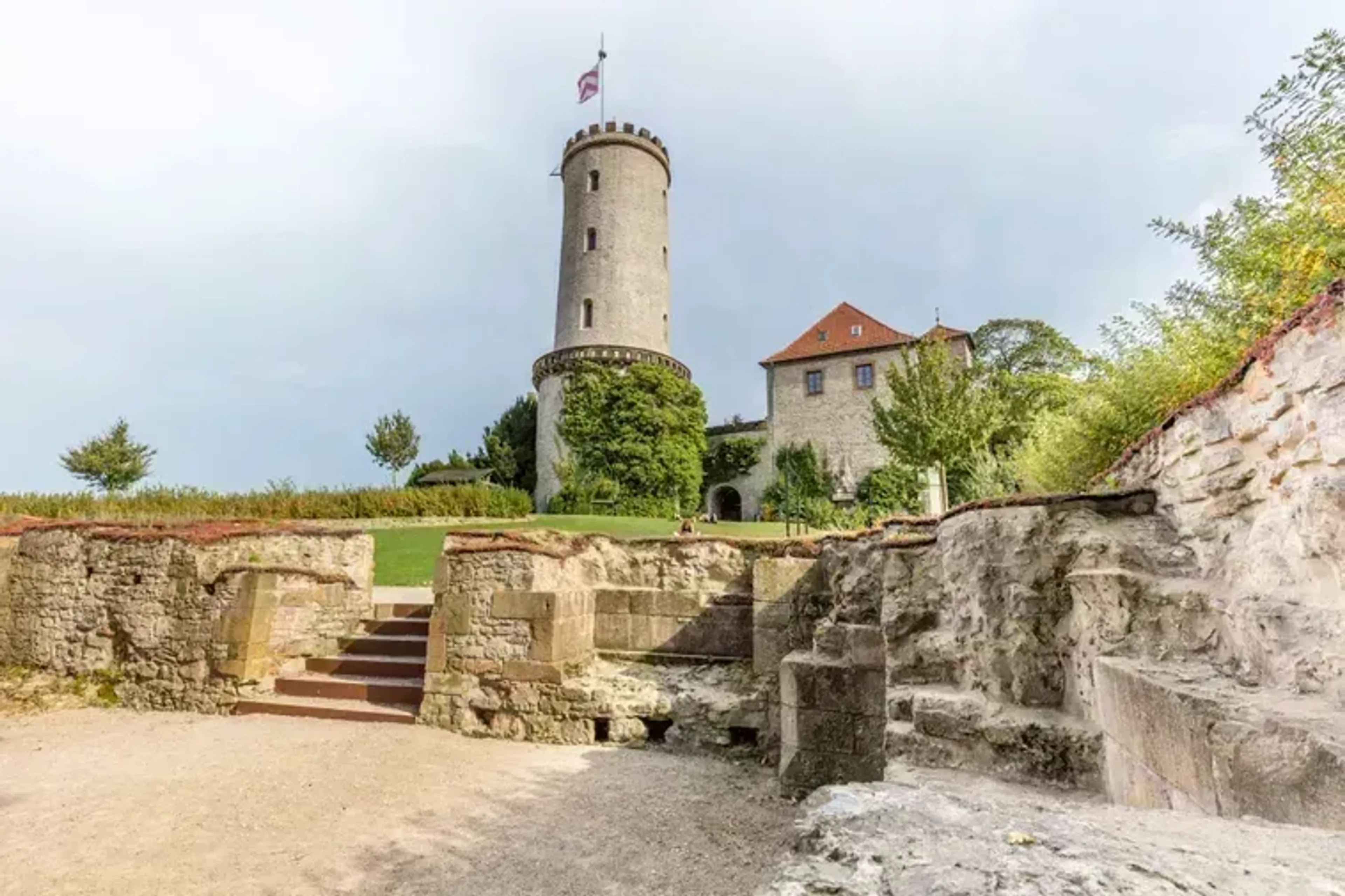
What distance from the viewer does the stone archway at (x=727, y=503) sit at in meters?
33.2

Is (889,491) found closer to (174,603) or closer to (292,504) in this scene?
(292,504)

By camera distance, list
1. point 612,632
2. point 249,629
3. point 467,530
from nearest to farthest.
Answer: point 612,632 → point 249,629 → point 467,530

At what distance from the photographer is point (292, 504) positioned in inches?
906

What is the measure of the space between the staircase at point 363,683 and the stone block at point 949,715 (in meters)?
5.68

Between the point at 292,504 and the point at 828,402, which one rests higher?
the point at 828,402

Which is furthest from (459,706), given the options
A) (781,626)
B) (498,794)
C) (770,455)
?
(770,455)

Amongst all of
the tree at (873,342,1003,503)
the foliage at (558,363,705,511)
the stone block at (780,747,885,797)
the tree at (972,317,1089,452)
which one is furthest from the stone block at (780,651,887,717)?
A: the foliage at (558,363,705,511)

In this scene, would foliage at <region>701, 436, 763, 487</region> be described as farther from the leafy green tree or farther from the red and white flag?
the red and white flag

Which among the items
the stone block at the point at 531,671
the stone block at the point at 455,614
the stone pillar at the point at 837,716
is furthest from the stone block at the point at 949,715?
the stone block at the point at 455,614

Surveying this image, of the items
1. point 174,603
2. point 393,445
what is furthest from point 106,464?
point 174,603

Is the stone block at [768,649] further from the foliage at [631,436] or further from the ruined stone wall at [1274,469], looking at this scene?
the foliage at [631,436]

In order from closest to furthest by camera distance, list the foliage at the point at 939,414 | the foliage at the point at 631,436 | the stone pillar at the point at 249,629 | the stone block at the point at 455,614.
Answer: the stone block at the point at 455,614, the stone pillar at the point at 249,629, the foliage at the point at 939,414, the foliage at the point at 631,436

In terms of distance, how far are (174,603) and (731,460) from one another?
26357mm

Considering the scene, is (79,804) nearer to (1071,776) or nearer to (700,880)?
(700,880)
